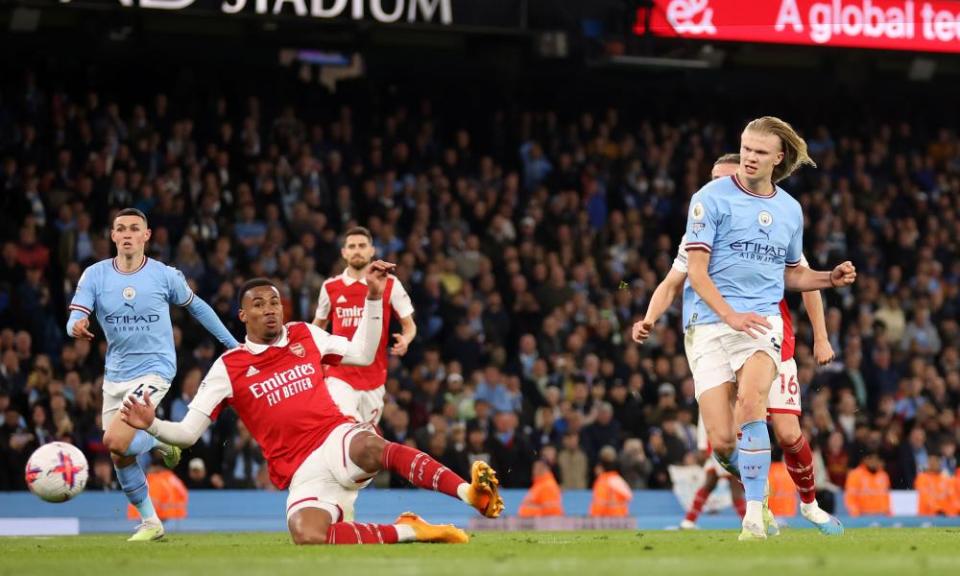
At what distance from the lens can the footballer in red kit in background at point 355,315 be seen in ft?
44.5

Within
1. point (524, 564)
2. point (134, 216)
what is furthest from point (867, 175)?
point (524, 564)

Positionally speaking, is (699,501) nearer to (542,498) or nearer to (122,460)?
(542,498)

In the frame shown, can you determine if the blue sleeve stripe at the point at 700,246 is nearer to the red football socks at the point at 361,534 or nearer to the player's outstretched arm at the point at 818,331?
the player's outstretched arm at the point at 818,331

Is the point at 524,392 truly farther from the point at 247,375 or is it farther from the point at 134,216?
the point at 247,375

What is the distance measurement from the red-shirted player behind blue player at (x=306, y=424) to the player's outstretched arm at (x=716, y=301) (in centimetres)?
181

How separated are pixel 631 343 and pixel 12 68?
A: 378 inches

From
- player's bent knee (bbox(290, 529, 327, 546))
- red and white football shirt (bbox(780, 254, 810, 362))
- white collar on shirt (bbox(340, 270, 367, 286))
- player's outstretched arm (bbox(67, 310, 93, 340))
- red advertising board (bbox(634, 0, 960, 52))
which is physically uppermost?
red advertising board (bbox(634, 0, 960, 52))

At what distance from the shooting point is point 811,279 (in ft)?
32.9

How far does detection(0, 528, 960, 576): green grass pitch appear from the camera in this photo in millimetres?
6789

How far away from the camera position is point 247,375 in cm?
966

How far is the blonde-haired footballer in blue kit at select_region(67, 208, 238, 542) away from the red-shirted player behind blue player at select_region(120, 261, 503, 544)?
2224mm

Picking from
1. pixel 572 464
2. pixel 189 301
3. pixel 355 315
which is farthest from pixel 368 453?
pixel 572 464

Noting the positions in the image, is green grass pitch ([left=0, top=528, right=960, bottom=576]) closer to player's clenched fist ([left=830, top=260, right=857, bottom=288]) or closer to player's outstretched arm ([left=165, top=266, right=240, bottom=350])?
player's clenched fist ([left=830, top=260, right=857, bottom=288])

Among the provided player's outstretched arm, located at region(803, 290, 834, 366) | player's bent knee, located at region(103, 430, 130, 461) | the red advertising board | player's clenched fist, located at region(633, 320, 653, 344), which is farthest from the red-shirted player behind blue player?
the red advertising board
